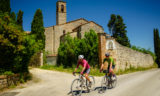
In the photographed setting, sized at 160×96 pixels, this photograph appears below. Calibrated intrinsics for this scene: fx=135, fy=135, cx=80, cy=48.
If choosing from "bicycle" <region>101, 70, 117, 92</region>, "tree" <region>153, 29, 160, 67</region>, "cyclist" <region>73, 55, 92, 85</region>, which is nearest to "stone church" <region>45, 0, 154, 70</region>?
"tree" <region>153, 29, 160, 67</region>

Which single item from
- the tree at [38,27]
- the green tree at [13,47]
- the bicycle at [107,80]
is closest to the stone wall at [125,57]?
the bicycle at [107,80]

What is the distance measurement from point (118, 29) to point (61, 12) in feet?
61.6

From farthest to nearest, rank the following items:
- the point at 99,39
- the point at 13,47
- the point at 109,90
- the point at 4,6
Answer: the point at 99,39
the point at 4,6
the point at 13,47
the point at 109,90

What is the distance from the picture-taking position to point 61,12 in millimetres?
43281

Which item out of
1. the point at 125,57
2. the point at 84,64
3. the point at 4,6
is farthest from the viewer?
the point at 125,57

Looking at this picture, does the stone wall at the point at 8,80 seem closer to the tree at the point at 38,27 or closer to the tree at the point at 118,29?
the tree at the point at 38,27

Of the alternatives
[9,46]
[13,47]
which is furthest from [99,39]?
[9,46]

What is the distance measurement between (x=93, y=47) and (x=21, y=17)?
51.0 feet

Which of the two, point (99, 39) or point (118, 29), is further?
point (118, 29)

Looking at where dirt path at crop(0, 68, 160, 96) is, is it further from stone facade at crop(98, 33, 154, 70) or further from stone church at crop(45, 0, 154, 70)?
stone church at crop(45, 0, 154, 70)

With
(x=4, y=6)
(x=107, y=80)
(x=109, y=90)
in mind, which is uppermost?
(x=4, y=6)

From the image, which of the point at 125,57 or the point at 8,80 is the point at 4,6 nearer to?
the point at 8,80

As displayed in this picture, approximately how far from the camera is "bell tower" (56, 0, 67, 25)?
42750mm

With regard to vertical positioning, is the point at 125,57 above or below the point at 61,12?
below
